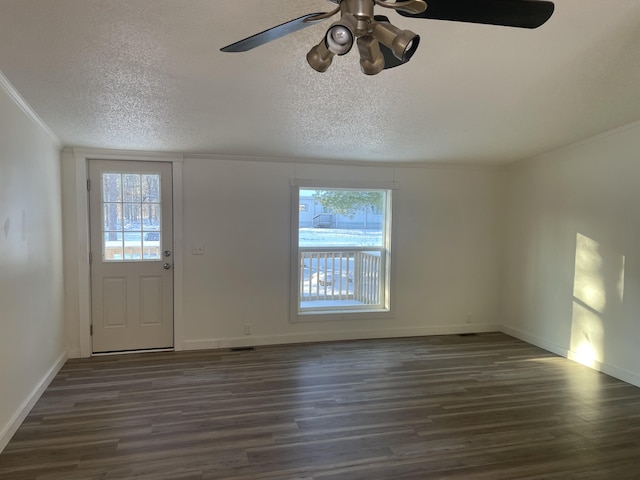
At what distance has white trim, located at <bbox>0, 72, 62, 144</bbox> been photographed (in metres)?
2.30

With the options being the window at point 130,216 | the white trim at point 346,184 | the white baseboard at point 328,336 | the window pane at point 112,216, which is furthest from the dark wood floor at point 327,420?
the white trim at point 346,184

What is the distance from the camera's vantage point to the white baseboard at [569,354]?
3352mm

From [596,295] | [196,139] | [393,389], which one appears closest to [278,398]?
[393,389]

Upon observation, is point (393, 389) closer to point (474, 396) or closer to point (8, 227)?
point (474, 396)

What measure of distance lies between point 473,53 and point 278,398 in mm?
2748

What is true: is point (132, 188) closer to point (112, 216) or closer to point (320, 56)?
point (112, 216)

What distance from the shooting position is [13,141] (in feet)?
8.16

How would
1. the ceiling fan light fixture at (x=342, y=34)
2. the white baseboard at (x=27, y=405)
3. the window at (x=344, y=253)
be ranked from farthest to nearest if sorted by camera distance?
the window at (x=344, y=253)
the white baseboard at (x=27, y=405)
the ceiling fan light fixture at (x=342, y=34)

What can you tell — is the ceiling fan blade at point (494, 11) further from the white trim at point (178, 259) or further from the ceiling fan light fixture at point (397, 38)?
the white trim at point (178, 259)

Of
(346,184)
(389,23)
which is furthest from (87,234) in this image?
(389,23)

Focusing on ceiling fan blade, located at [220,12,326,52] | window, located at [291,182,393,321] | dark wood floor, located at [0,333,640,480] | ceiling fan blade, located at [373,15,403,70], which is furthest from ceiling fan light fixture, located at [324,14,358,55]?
window, located at [291,182,393,321]

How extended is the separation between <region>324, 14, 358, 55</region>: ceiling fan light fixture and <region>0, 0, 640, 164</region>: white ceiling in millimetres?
658

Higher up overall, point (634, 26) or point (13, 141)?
point (634, 26)

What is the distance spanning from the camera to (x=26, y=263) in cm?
269
